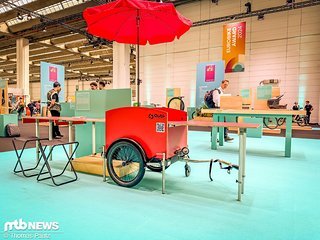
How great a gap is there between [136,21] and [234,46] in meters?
7.80

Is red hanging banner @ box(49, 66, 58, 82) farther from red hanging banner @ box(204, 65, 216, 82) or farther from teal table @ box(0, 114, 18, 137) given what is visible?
red hanging banner @ box(204, 65, 216, 82)

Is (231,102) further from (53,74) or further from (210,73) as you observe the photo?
(53,74)

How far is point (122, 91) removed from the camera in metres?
3.50

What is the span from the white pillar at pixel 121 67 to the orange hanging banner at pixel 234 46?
16.1 feet

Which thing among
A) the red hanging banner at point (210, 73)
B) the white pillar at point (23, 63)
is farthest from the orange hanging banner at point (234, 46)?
the white pillar at point (23, 63)

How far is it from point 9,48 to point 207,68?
14897 millimetres

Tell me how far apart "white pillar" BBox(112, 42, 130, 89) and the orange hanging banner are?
4917 mm

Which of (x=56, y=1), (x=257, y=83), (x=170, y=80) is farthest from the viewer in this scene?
(x=170, y=80)

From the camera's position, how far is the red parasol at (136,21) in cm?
256

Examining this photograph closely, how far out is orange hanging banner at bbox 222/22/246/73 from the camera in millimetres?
9680

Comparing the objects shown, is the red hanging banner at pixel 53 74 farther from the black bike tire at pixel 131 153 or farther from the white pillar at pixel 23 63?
the black bike tire at pixel 131 153

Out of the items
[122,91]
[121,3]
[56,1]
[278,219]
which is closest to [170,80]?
[56,1]

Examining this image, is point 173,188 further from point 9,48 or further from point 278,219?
point 9,48

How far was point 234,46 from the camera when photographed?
388 inches
